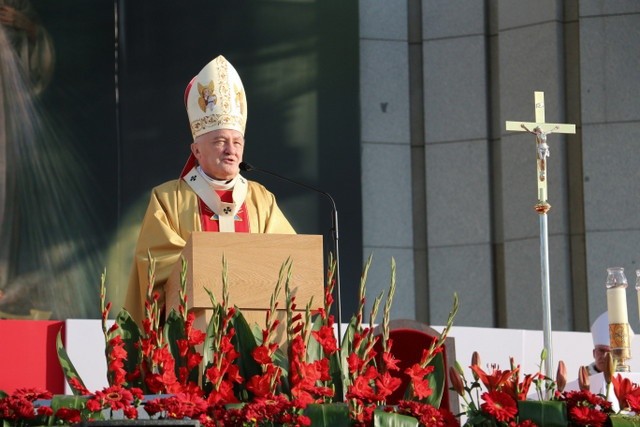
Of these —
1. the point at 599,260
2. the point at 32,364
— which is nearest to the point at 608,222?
the point at 599,260

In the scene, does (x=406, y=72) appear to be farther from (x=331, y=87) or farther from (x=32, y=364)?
(x=32, y=364)

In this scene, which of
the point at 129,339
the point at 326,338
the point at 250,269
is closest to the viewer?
the point at 326,338

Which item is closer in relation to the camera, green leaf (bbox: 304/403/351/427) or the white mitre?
green leaf (bbox: 304/403/351/427)

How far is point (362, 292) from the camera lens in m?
3.38

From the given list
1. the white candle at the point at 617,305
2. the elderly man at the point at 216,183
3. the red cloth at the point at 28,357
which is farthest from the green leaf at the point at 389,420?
the red cloth at the point at 28,357

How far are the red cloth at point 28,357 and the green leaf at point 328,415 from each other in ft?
11.5

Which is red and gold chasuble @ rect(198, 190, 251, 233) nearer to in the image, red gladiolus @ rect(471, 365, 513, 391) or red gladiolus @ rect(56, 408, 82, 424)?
red gladiolus @ rect(471, 365, 513, 391)

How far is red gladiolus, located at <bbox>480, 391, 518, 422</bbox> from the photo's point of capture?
11.2 feet

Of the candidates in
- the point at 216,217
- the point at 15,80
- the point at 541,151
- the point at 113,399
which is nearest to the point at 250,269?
the point at 113,399

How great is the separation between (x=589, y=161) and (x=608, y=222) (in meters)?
0.46

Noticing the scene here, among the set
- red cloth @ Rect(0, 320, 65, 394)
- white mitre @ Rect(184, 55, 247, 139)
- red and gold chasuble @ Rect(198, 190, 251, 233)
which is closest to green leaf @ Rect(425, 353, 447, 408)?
red and gold chasuble @ Rect(198, 190, 251, 233)

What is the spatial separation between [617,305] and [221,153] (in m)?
1.82

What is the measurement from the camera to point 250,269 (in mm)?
4371

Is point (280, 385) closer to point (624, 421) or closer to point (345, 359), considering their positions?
point (345, 359)
